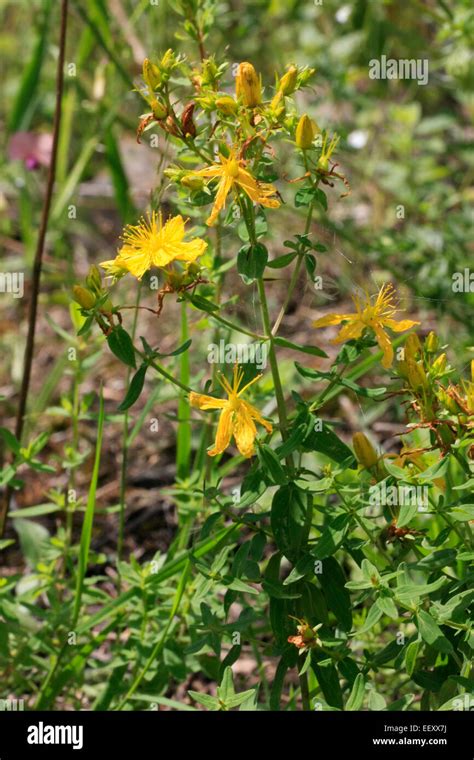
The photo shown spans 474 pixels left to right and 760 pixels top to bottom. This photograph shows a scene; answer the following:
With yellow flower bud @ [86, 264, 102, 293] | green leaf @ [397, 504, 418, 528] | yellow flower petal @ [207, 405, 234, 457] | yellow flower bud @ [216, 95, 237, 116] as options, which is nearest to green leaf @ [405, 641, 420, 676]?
green leaf @ [397, 504, 418, 528]

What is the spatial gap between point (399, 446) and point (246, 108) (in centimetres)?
133

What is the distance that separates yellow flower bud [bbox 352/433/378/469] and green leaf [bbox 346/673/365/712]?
0.30 meters

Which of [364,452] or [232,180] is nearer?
[232,180]

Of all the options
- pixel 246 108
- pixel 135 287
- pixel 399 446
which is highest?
pixel 135 287

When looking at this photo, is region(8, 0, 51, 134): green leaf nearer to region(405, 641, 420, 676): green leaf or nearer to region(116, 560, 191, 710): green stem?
region(116, 560, 191, 710): green stem

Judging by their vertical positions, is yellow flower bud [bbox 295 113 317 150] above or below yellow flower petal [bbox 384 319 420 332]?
above

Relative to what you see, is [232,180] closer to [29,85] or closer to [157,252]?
[157,252]

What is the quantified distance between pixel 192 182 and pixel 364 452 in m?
0.45

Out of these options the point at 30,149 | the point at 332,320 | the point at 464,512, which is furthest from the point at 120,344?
the point at 30,149

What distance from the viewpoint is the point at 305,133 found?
1365 millimetres

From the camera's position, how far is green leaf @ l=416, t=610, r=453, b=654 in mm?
1307
